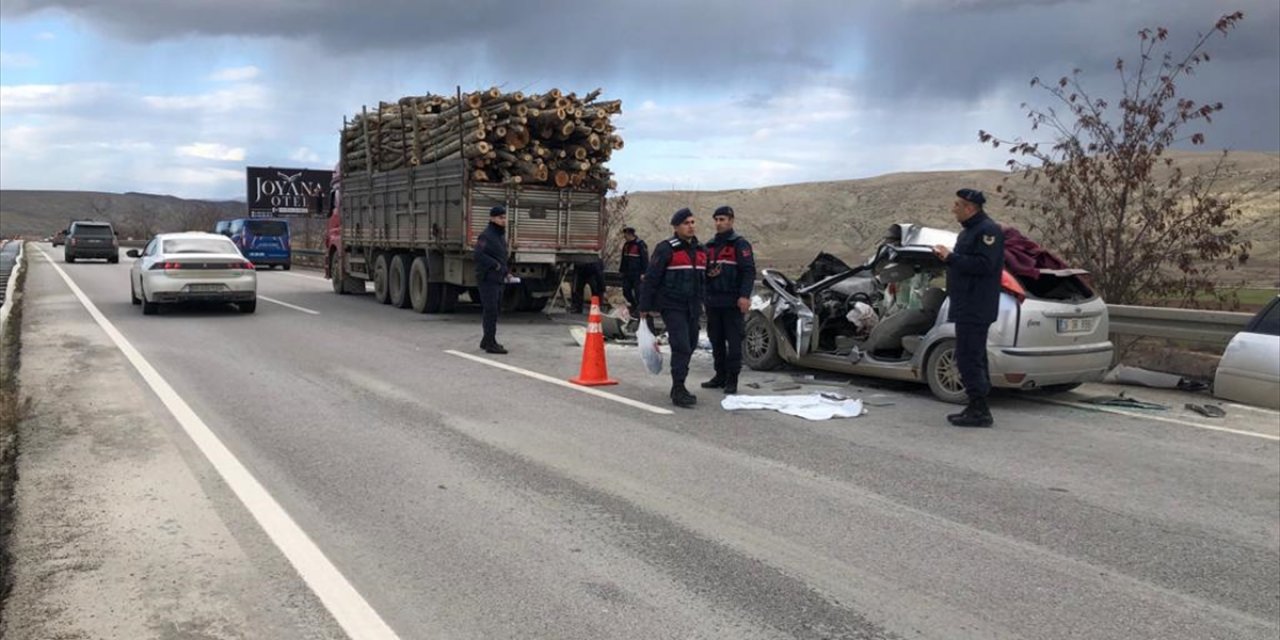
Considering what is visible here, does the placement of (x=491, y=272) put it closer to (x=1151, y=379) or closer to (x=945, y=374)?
(x=945, y=374)

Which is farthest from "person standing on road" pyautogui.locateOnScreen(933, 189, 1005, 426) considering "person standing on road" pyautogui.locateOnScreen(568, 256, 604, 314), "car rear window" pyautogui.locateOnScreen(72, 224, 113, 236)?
"car rear window" pyautogui.locateOnScreen(72, 224, 113, 236)

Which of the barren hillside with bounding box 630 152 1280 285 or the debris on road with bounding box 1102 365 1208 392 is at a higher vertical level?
the barren hillside with bounding box 630 152 1280 285

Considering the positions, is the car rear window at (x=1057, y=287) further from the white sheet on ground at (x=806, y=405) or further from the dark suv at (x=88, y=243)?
the dark suv at (x=88, y=243)

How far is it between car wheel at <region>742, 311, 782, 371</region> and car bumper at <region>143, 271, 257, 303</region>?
359 inches

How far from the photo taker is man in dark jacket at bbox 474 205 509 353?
1191 centimetres

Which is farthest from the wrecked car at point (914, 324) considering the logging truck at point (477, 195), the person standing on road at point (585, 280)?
the person standing on road at point (585, 280)

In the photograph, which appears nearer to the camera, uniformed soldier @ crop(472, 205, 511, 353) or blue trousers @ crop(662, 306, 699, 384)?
blue trousers @ crop(662, 306, 699, 384)

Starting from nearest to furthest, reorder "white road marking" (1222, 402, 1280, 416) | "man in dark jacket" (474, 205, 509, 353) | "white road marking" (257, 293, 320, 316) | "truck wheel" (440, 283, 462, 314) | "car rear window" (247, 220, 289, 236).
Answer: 1. "white road marking" (1222, 402, 1280, 416)
2. "man in dark jacket" (474, 205, 509, 353)
3. "truck wheel" (440, 283, 462, 314)
4. "white road marking" (257, 293, 320, 316)
5. "car rear window" (247, 220, 289, 236)

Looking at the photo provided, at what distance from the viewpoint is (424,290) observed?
16.6 meters

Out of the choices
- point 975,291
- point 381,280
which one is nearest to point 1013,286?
point 975,291

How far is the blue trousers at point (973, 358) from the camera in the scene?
7.64 metres

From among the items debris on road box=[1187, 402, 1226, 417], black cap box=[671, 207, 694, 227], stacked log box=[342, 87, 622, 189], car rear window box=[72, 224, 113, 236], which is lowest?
debris on road box=[1187, 402, 1226, 417]

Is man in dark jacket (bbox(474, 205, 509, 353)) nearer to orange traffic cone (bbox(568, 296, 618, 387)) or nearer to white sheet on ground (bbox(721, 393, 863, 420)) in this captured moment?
orange traffic cone (bbox(568, 296, 618, 387))

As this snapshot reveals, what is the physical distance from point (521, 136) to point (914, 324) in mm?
7956
